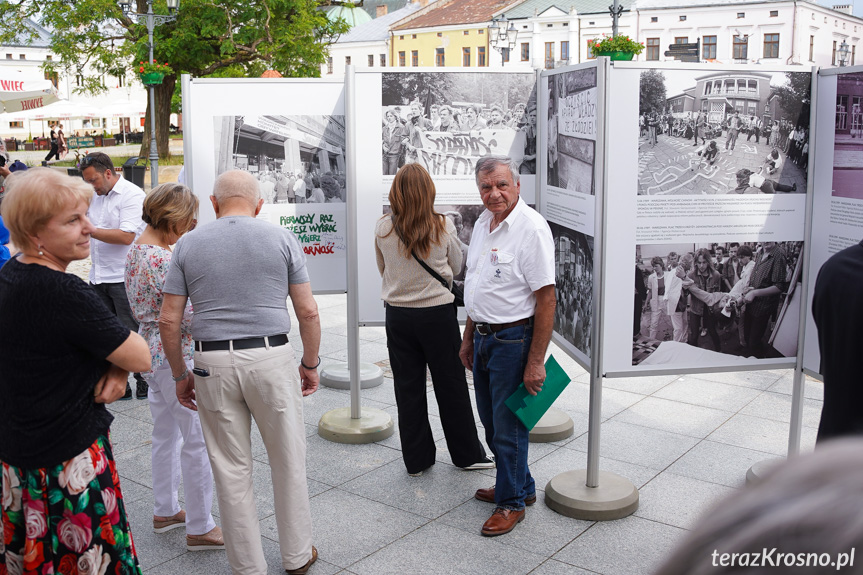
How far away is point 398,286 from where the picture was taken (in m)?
4.76

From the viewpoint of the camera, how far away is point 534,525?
430 cm

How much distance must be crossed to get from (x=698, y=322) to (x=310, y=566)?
2269 millimetres

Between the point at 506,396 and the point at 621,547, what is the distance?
90 cm

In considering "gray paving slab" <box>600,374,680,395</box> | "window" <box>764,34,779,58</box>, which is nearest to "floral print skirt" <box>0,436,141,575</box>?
"gray paving slab" <box>600,374,680,395</box>

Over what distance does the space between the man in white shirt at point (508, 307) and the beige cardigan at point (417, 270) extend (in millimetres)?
420

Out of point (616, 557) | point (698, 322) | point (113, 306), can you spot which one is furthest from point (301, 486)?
point (113, 306)

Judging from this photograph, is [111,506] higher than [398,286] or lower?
lower

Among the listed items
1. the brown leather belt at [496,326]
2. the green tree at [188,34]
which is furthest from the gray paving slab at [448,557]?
the green tree at [188,34]

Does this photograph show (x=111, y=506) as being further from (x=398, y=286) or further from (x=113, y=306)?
(x=113, y=306)

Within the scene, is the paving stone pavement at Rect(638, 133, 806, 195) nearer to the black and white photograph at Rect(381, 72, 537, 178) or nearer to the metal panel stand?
the black and white photograph at Rect(381, 72, 537, 178)

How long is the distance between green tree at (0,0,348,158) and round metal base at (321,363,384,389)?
2142cm

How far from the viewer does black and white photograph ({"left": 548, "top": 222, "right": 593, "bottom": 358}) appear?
438cm

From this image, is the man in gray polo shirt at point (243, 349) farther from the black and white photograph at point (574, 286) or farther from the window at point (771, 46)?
the window at point (771, 46)

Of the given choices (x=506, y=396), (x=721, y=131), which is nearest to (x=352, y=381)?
(x=506, y=396)
